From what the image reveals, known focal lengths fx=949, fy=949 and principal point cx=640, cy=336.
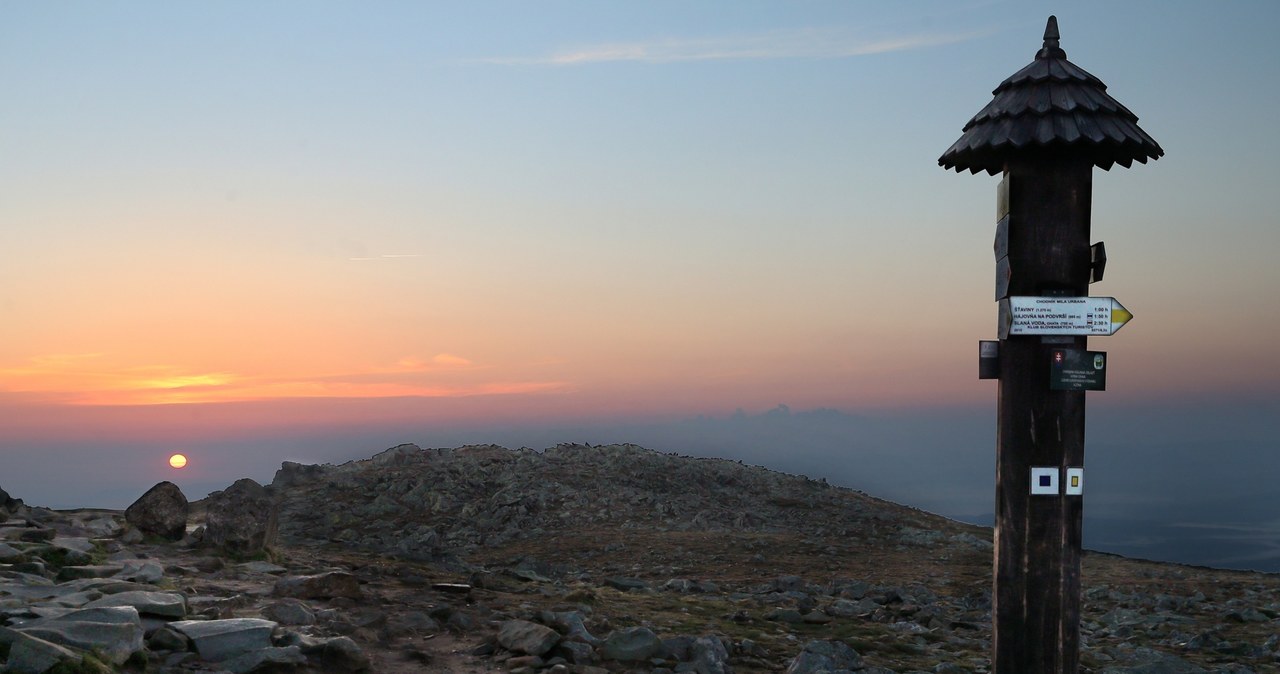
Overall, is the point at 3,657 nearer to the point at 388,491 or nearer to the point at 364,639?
the point at 364,639

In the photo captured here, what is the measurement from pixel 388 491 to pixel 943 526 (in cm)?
1388

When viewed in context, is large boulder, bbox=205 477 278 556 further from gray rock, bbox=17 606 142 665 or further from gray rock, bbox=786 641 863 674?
gray rock, bbox=786 641 863 674

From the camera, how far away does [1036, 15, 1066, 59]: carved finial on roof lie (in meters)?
8.92

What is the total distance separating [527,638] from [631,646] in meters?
1.00

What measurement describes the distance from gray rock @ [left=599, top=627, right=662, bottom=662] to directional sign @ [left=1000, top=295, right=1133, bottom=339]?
14.4 feet

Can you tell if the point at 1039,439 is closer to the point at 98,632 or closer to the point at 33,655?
the point at 98,632

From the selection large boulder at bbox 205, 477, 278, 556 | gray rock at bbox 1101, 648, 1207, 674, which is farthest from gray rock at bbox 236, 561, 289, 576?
gray rock at bbox 1101, 648, 1207, 674

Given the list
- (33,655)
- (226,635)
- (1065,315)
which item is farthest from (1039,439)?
(33,655)

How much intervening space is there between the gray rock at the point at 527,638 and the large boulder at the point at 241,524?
438 cm

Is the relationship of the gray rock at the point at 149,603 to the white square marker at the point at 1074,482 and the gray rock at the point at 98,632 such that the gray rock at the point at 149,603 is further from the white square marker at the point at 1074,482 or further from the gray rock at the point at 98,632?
the white square marker at the point at 1074,482

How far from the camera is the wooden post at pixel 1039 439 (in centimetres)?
838

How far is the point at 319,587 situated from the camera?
382 inches

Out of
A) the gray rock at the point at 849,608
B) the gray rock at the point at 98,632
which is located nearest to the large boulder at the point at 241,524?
the gray rock at the point at 98,632

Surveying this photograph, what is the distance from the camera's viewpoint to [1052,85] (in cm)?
858
